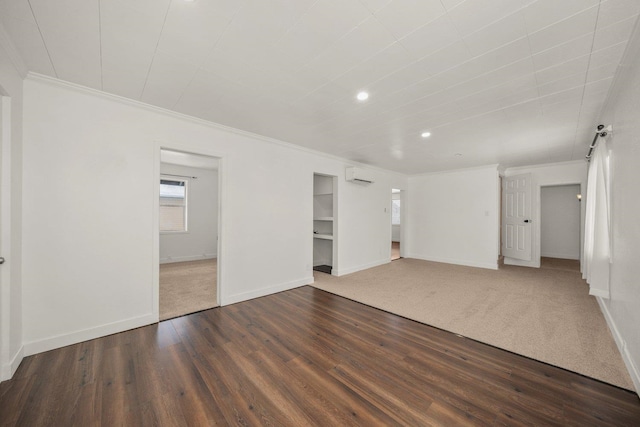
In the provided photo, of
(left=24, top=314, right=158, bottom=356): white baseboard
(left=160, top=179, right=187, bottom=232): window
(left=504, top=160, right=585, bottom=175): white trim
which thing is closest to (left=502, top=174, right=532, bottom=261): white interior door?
(left=504, top=160, right=585, bottom=175): white trim

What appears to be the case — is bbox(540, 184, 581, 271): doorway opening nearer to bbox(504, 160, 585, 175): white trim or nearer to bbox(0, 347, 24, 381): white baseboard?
bbox(504, 160, 585, 175): white trim

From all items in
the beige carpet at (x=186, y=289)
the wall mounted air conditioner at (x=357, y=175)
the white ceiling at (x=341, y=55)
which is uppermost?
the white ceiling at (x=341, y=55)

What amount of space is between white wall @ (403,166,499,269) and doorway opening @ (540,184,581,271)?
2.06m

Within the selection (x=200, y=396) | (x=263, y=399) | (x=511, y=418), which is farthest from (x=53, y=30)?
(x=511, y=418)

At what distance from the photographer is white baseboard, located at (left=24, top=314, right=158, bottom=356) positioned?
211 cm

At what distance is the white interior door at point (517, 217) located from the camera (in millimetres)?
5574

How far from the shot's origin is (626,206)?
1933mm

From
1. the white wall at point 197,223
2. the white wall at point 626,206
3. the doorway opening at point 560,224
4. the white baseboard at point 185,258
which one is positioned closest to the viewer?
the white wall at point 626,206

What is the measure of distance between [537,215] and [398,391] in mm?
6045

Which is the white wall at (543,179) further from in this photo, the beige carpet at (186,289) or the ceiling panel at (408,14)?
the beige carpet at (186,289)

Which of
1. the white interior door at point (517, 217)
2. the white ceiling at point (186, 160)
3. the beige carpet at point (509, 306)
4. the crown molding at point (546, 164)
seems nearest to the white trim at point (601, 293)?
the beige carpet at point (509, 306)

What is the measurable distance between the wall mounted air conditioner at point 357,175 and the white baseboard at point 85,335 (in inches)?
152

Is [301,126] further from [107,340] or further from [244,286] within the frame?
[107,340]

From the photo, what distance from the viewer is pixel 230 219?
3344mm
